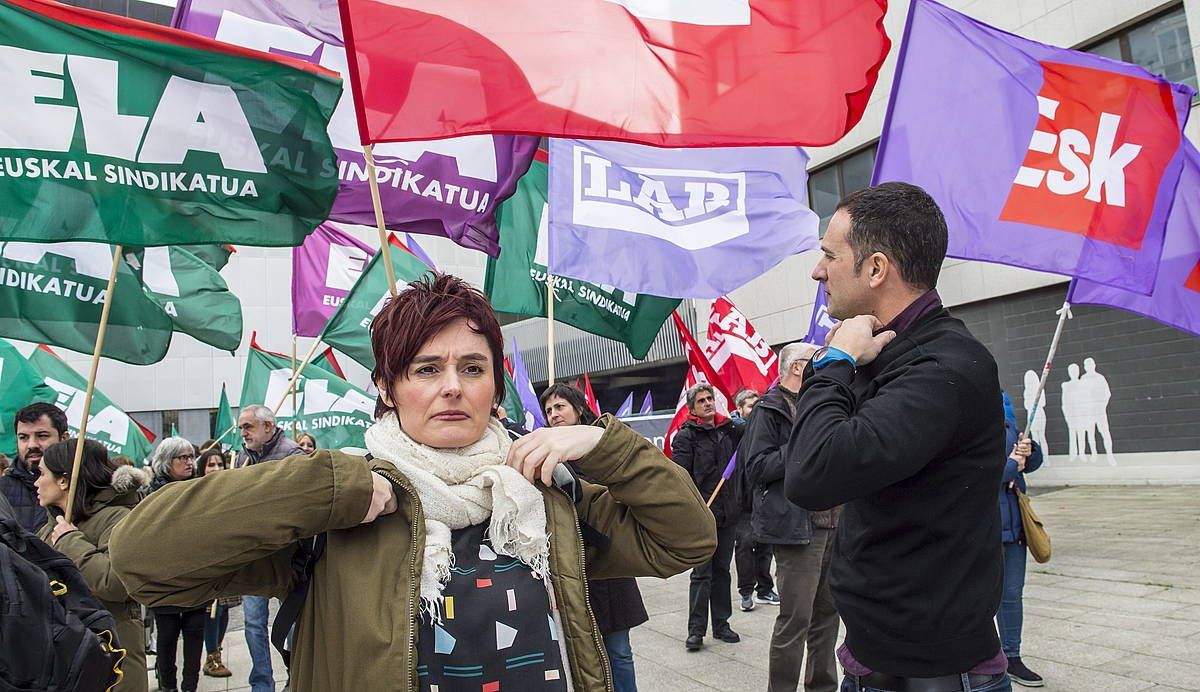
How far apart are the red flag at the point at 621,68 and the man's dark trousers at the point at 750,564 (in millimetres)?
4760

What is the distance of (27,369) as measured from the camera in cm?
798

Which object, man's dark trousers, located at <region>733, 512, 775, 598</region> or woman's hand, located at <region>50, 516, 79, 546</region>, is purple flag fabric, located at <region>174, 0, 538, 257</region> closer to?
woman's hand, located at <region>50, 516, 79, 546</region>

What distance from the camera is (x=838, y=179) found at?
62.8 feet

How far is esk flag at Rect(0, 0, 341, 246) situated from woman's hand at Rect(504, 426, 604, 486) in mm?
2831

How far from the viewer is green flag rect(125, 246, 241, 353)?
7918 millimetres

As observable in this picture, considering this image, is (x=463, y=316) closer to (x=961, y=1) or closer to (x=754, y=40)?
(x=754, y=40)

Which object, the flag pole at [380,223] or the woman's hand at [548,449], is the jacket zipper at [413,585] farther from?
the flag pole at [380,223]

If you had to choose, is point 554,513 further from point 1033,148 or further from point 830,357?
point 1033,148

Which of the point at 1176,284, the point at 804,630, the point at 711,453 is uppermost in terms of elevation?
the point at 1176,284

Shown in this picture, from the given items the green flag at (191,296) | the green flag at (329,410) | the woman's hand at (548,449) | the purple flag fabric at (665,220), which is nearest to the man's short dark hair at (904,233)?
the woman's hand at (548,449)

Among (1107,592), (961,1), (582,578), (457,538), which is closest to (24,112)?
(457,538)

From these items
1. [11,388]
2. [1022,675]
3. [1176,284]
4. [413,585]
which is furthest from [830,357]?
[11,388]

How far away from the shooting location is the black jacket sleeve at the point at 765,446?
15.1 ft

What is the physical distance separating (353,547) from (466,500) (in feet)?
0.85
